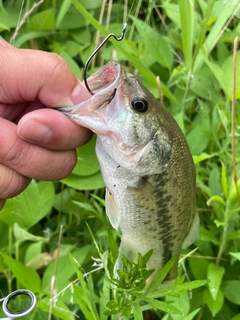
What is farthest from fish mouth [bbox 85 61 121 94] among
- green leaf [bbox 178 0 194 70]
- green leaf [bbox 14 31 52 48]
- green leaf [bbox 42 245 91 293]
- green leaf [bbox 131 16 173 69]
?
green leaf [bbox 14 31 52 48]

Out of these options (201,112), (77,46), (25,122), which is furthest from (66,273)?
(77,46)

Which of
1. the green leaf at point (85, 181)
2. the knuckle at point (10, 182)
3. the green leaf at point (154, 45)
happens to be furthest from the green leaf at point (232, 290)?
the green leaf at point (154, 45)

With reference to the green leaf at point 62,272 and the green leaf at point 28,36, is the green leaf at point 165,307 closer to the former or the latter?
the green leaf at point 62,272

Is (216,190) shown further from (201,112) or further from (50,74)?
(50,74)

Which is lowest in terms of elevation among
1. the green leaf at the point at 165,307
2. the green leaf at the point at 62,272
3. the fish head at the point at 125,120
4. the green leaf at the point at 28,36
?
the green leaf at the point at 62,272

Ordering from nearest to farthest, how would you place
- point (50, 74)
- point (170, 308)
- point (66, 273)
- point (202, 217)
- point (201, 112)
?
1. point (170, 308)
2. point (50, 74)
3. point (66, 273)
4. point (202, 217)
5. point (201, 112)
